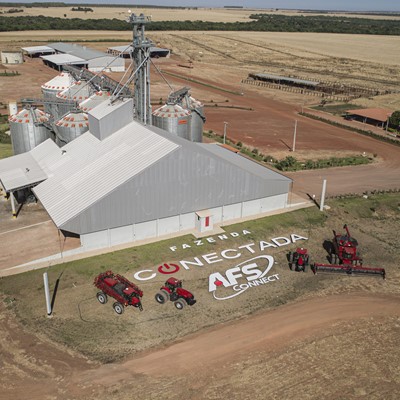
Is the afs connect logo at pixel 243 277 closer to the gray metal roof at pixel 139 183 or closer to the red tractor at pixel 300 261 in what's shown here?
the red tractor at pixel 300 261

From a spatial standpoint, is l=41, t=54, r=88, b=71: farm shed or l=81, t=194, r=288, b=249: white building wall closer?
l=81, t=194, r=288, b=249: white building wall

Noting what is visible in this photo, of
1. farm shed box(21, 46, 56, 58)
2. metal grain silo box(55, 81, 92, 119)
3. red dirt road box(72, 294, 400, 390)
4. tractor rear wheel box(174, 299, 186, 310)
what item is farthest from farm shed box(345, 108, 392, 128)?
farm shed box(21, 46, 56, 58)

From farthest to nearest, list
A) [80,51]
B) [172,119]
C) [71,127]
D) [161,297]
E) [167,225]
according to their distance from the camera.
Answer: [80,51] < [172,119] < [71,127] < [167,225] < [161,297]

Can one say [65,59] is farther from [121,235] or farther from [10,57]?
[121,235]

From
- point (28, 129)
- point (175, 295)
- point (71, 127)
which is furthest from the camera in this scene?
point (28, 129)

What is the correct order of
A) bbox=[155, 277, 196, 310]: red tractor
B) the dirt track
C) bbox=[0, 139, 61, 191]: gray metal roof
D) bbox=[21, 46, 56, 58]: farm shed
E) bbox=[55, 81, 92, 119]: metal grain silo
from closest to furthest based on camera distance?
the dirt track
bbox=[155, 277, 196, 310]: red tractor
bbox=[0, 139, 61, 191]: gray metal roof
bbox=[55, 81, 92, 119]: metal grain silo
bbox=[21, 46, 56, 58]: farm shed

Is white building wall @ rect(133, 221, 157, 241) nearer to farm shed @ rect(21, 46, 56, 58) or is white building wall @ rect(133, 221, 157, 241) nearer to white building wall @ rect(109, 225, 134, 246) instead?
white building wall @ rect(109, 225, 134, 246)

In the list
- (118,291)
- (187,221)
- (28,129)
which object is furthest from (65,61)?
(118,291)

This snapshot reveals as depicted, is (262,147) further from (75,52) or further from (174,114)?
(75,52)

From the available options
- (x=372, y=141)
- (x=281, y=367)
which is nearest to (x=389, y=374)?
(x=281, y=367)
